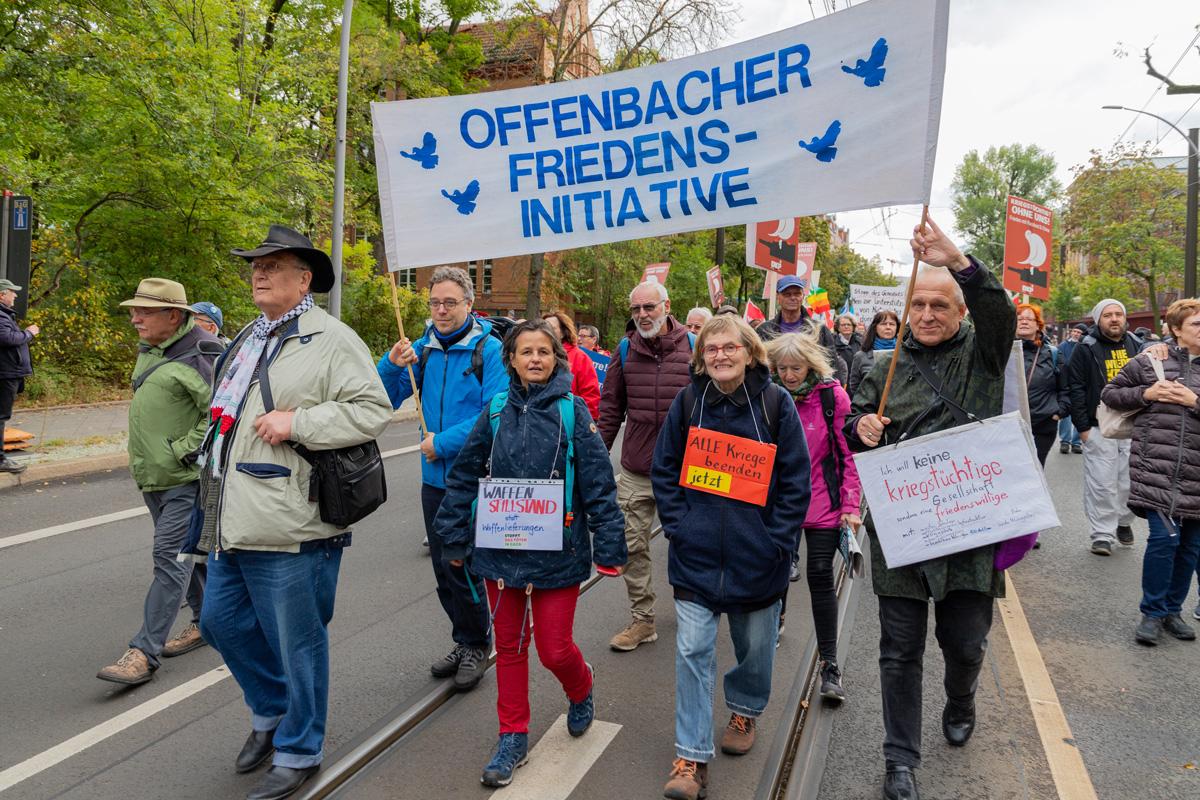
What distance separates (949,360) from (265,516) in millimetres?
2696

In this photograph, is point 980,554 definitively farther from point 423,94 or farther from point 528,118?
point 423,94

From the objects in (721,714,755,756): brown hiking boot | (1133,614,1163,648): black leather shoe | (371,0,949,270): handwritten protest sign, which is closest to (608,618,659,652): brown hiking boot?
(721,714,755,756): brown hiking boot

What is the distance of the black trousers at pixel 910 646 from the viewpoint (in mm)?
3217

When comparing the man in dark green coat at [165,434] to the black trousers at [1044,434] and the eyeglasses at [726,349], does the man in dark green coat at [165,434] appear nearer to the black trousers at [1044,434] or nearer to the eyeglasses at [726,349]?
the eyeglasses at [726,349]

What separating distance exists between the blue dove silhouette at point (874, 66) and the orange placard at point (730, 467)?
1.59 meters

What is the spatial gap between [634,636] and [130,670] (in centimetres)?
261

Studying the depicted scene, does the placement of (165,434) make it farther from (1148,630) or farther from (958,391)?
(1148,630)

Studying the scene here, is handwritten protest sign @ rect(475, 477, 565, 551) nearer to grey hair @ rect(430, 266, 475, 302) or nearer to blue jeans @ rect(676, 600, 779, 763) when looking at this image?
blue jeans @ rect(676, 600, 779, 763)

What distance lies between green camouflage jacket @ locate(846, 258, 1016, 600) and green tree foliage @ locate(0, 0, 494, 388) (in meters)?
13.5

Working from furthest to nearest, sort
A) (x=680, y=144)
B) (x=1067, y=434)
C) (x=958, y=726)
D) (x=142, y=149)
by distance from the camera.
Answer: (x=142, y=149)
(x=1067, y=434)
(x=680, y=144)
(x=958, y=726)

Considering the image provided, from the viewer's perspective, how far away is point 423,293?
25516 mm

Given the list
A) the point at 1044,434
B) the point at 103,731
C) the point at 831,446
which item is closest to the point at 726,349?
the point at 831,446

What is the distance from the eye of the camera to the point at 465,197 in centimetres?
407

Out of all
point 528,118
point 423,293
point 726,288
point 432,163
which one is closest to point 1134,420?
point 528,118
